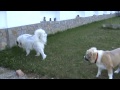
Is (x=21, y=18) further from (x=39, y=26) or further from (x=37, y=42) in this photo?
(x=37, y=42)

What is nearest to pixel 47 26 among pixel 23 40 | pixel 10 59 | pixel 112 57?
pixel 23 40

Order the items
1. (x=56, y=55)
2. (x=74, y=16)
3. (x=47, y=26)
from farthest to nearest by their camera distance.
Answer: (x=74, y=16), (x=47, y=26), (x=56, y=55)

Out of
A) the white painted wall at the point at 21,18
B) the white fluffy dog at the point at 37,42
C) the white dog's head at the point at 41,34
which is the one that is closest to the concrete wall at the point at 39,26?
the white painted wall at the point at 21,18

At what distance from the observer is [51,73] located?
5.02 m

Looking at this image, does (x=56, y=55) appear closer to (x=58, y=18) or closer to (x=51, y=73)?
(x=51, y=73)

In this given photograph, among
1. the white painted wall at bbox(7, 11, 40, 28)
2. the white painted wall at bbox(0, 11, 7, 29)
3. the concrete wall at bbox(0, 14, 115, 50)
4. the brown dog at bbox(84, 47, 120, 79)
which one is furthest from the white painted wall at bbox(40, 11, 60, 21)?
the brown dog at bbox(84, 47, 120, 79)

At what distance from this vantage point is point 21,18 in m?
8.97

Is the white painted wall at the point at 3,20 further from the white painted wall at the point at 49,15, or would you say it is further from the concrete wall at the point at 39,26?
the white painted wall at the point at 49,15

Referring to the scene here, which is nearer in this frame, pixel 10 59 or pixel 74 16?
pixel 10 59

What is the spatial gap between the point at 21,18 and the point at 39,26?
138cm

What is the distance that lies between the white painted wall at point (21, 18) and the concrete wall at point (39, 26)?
0.22m

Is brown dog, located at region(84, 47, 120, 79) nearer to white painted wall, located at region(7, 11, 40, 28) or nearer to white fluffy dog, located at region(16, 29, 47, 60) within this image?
white fluffy dog, located at region(16, 29, 47, 60)

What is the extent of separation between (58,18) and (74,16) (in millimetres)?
2696

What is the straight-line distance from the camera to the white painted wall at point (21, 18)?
8325mm
